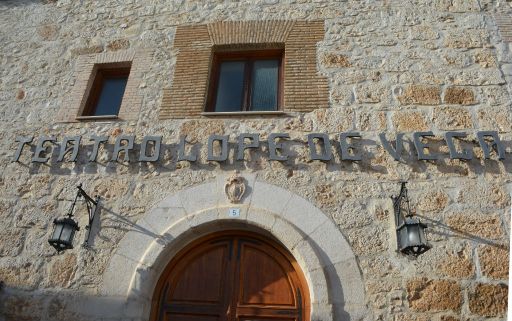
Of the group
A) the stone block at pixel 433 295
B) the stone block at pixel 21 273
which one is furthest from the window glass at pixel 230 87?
the stone block at pixel 433 295

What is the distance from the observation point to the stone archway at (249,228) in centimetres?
363

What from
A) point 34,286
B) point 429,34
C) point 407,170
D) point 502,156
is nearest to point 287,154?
point 407,170

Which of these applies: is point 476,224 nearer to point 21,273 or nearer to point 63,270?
point 63,270

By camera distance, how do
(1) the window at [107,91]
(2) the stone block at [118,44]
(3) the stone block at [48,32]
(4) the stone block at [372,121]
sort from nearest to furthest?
(4) the stone block at [372,121]
(1) the window at [107,91]
(2) the stone block at [118,44]
(3) the stone block at [48,32]

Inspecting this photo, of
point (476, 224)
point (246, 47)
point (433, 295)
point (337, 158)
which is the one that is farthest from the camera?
point (246, 47)

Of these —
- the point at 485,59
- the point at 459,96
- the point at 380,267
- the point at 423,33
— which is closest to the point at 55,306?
the point at 380,267

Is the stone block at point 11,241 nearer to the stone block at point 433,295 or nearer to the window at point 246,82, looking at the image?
the window at point 246,82

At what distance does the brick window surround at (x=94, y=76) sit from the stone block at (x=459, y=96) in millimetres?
3772

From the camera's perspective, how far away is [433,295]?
3.57 metres

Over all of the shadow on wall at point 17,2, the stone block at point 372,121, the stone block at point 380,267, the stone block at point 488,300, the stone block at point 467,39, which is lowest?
the stone block at point 488,300

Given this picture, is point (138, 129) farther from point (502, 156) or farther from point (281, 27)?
point (502, 156)

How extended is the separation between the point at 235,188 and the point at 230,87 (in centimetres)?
165

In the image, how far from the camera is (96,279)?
13.0ft

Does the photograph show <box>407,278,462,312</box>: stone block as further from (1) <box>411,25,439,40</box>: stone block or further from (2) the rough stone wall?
(1) <box>411,25,439,40</box>: stone block
